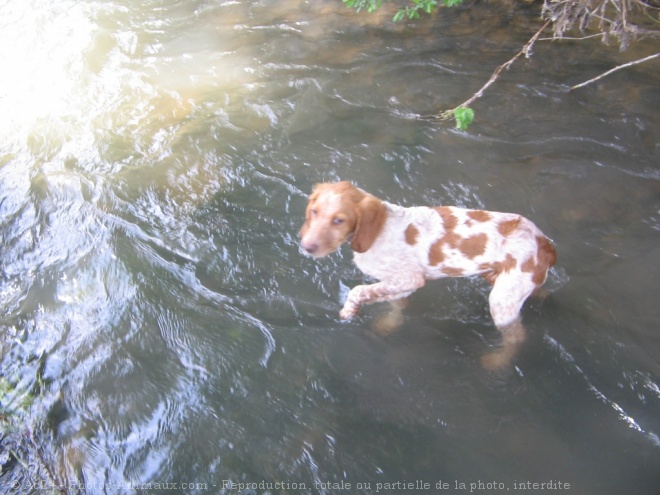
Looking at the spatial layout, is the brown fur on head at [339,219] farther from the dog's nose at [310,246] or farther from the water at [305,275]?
the water at [305,275]

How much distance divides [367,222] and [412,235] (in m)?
0.47

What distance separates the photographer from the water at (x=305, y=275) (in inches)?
147

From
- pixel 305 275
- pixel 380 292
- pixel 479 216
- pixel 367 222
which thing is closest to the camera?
pixel 367 222

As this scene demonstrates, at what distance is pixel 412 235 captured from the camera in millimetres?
4102

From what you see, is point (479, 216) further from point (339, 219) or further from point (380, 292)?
point (339, 219)

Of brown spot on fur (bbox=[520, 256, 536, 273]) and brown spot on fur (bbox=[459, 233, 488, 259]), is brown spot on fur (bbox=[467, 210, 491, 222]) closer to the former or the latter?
brown spot on fur (bbox=[459, 233, 488, 259])

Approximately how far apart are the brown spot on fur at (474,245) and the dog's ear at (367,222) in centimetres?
67

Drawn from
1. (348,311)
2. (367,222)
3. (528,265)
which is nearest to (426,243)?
(367,222)

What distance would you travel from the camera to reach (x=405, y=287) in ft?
13.9

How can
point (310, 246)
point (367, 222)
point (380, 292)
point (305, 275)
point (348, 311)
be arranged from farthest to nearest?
point (305, 275) < point (348, 311) < point (380, 292) < point (367, 222) < point (310, 246)

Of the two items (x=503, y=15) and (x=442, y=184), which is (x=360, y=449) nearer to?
(x=442, y=184)

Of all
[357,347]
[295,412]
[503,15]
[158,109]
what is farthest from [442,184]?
[503,15]

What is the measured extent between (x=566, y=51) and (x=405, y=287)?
5.54 m

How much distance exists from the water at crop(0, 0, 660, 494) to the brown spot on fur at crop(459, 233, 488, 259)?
2.86 feet
